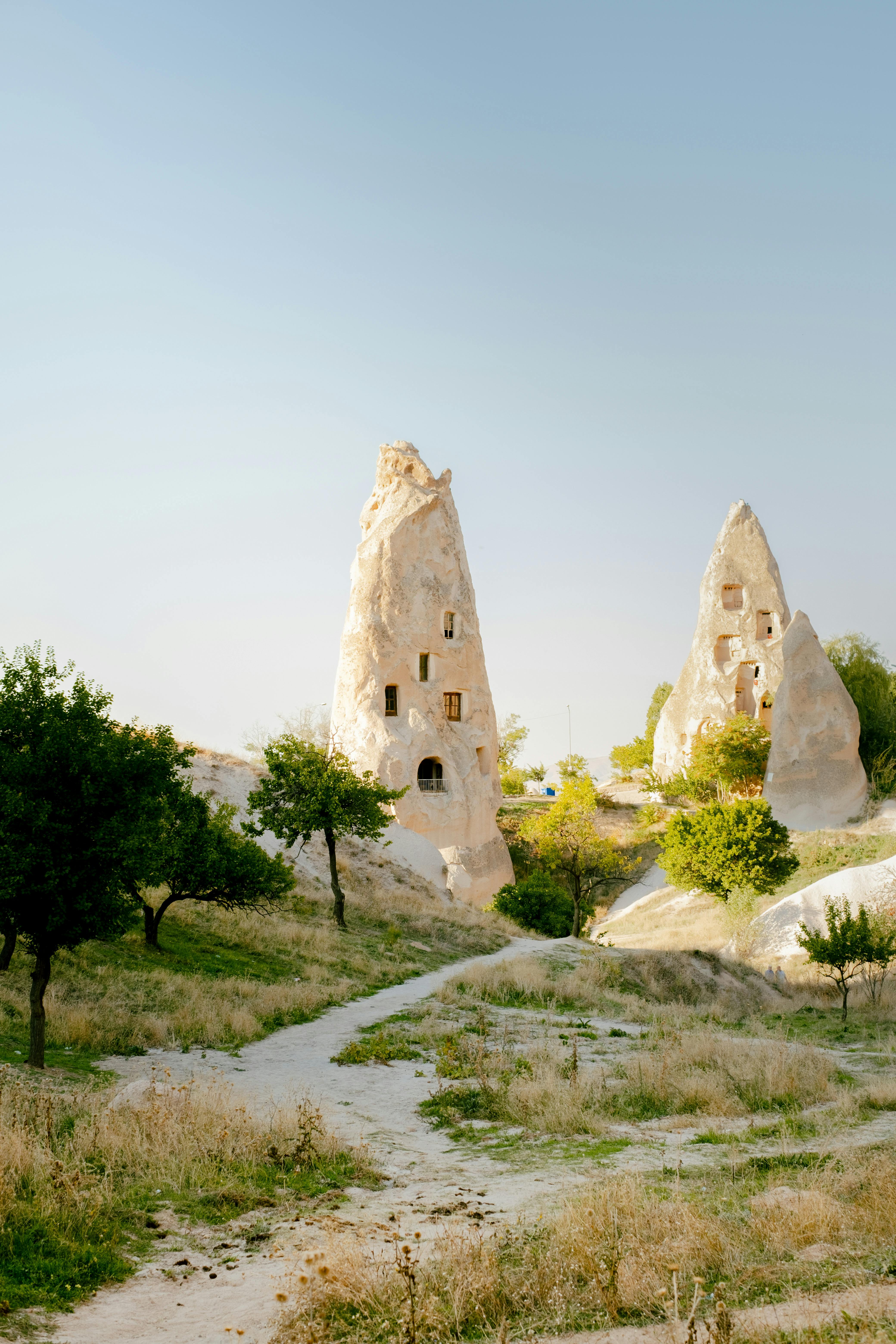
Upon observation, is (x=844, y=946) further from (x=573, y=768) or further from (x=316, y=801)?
(x=573, y=768)

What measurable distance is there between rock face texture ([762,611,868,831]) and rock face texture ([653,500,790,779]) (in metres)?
7.17

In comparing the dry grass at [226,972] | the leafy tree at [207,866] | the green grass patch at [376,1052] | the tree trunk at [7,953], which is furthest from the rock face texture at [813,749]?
the tree trunk at [7,953]

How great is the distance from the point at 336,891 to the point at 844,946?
42.1 feet

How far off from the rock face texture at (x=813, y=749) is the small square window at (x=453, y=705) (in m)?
15.4

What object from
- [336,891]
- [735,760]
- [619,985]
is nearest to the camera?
[619,985]

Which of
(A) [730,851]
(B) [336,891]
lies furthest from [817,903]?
(B) [336,891]

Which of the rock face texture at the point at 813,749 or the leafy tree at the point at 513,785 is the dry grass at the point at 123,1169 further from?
the leafy tree at the point at 513,785

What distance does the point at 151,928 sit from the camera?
17.4 metres

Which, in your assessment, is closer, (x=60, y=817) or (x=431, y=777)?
(x=60, y=817)

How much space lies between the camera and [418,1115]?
29.7ft

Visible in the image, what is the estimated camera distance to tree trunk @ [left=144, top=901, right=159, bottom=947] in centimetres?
1736

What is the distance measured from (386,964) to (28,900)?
12.0 metres

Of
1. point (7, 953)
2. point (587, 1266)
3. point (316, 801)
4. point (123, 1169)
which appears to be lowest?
point (123, 1169)

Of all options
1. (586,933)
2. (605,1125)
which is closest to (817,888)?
(586,933)
